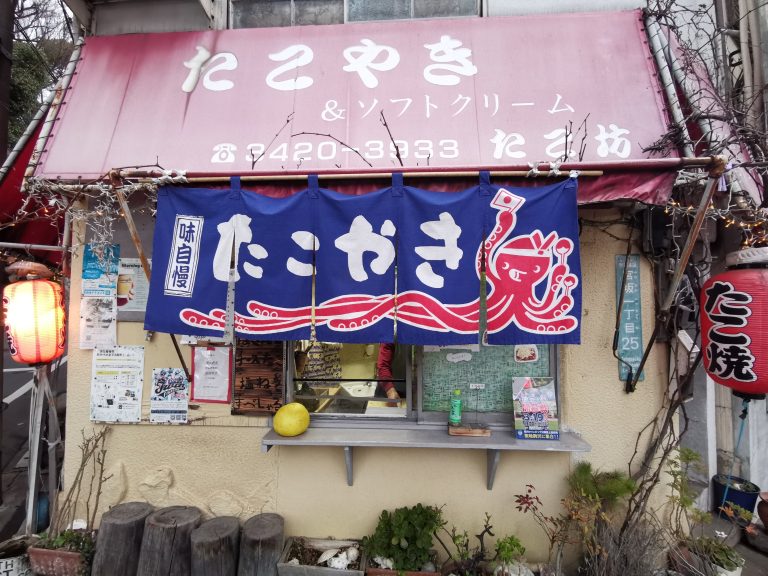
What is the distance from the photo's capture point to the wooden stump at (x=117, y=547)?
3.90m

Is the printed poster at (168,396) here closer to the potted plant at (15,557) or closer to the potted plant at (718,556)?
the potted plant at (15,557)

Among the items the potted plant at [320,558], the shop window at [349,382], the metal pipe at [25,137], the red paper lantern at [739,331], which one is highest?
the metal pipe at [25,137]

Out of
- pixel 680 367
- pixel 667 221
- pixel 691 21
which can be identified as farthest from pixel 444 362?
pixel 691 21

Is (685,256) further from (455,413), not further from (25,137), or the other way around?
(25,137)

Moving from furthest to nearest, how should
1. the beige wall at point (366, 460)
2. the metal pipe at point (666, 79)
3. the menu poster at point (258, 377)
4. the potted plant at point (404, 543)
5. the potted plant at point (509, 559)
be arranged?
the menu poster at point (258, 377), the beige wall at point (366, 460), the potted plant at point (404, 543), the potted plant at point (509, 559), the metal pipe at point (666, 79)

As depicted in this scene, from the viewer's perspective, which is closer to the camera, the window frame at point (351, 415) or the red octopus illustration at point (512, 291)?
the red octopus illustration at point (512, 291)

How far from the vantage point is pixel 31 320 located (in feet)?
13.1

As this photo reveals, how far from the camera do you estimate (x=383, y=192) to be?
3.43m

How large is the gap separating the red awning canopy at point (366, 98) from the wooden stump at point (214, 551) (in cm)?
378

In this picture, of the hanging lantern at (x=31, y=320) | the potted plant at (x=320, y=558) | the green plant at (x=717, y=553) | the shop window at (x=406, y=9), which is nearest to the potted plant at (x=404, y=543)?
the potted plant at (x=320, y=558)

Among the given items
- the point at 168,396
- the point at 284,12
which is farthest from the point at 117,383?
the point at 284,12

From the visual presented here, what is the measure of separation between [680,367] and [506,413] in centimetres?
197

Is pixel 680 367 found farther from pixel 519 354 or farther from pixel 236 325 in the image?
pixel 236 325

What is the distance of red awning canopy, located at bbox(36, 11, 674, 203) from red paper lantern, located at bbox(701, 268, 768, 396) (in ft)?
4.68
